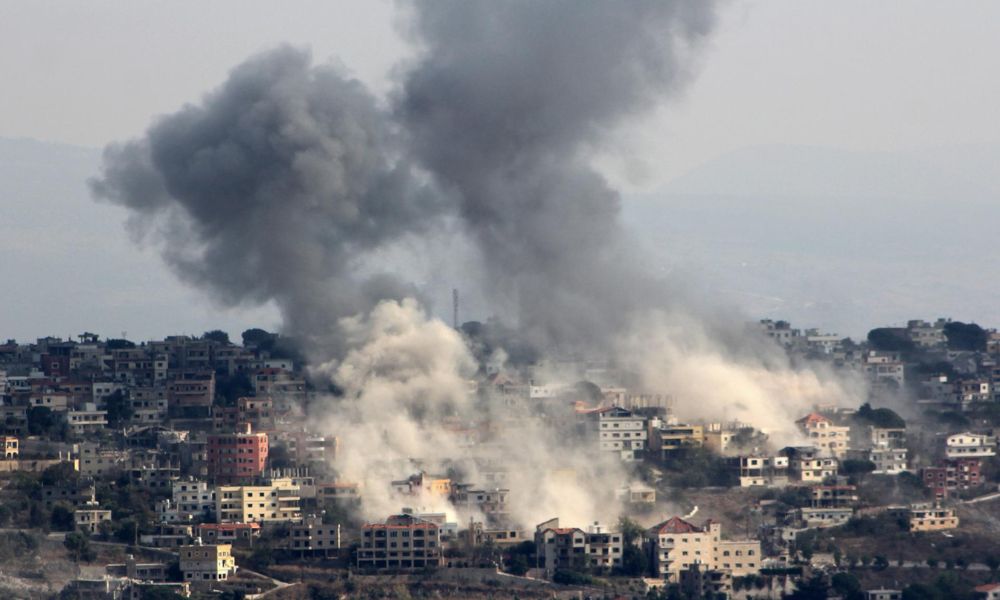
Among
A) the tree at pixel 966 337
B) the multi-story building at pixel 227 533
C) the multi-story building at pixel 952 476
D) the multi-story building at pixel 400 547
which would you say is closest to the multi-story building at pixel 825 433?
the multi-story building at pixel 952 476

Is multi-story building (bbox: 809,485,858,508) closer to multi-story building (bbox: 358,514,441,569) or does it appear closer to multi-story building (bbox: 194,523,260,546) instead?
multi-story building (bbox: 358,514,441,569)

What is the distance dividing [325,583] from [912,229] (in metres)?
110

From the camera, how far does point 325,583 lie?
4778 cm

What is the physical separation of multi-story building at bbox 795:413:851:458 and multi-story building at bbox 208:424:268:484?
1073cm

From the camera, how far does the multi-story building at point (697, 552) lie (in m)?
48.2

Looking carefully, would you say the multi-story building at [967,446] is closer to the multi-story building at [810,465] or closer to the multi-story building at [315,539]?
the multi-story building at [810,465]

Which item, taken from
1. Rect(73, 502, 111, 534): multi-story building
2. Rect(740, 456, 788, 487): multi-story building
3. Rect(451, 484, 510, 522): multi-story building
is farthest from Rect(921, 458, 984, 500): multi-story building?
Rect(73, 502, 111, 534): multi-story building

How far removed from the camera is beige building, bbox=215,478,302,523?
50.8 m

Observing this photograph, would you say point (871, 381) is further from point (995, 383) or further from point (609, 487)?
point (609, 487)

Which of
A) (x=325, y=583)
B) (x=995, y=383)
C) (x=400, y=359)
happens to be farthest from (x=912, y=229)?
(x=325, y=583)

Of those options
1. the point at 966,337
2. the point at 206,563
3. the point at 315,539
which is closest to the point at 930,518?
Answer: the point at 315,539

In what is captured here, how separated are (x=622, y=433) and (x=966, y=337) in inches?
682

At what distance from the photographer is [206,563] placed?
47562mm

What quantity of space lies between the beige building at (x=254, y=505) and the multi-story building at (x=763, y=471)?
8.54 metres
